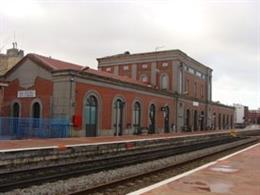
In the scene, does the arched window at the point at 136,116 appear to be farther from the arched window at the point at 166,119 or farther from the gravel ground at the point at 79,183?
the gravel ground at the point at 79,183

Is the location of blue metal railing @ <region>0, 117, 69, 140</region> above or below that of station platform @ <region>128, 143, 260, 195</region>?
above

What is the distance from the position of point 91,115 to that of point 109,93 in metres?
3.10

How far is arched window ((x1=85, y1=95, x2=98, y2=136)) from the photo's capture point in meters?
36.1

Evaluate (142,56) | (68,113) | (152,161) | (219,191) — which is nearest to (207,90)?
(142,56)

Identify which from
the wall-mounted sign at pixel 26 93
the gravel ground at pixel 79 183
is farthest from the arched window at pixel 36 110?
the gravel ground at pixel 79 183

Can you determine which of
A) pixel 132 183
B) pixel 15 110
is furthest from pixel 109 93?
pixel 132 183

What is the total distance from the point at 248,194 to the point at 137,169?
7.87 meters

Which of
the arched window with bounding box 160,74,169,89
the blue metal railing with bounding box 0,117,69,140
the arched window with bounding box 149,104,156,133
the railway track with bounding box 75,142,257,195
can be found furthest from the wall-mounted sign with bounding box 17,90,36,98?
the arched window with bounding box 160,74,169,89

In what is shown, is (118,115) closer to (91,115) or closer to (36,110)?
(91,115)

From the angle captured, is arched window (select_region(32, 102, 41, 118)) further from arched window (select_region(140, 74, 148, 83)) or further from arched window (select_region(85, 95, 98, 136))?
arched window (select_region(140, 74, 148, 83))

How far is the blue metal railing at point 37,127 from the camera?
30919mm

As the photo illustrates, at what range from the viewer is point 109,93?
38781 millimetres

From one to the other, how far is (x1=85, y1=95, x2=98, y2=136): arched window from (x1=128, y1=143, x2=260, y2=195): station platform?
68.3ft

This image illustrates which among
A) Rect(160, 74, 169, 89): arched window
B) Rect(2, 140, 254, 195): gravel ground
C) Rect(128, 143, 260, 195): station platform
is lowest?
Rect(2, 140, 254, 195): gravel ground
